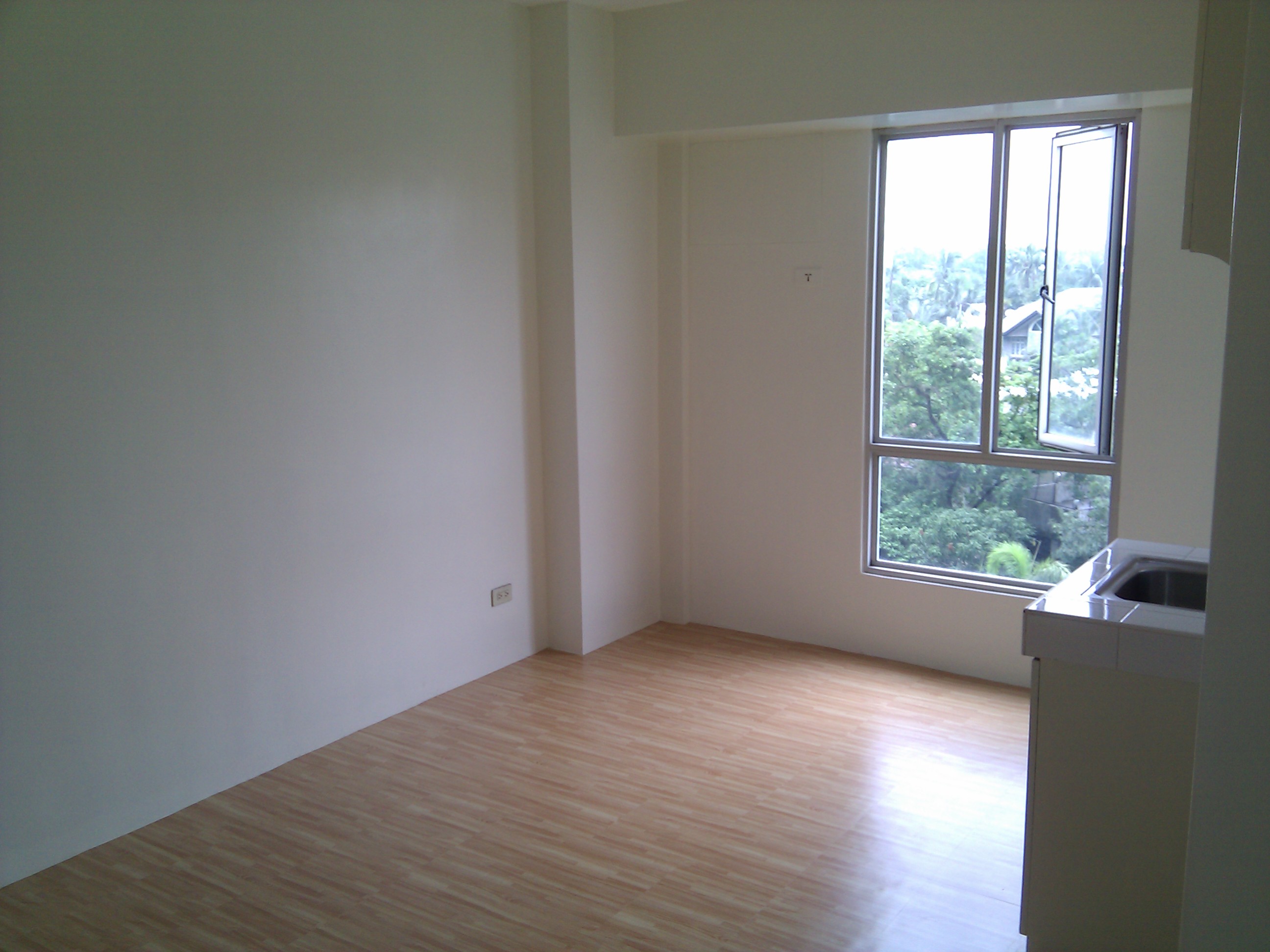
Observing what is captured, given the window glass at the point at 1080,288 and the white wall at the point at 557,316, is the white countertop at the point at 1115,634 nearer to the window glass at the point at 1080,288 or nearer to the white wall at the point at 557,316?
the window glass at the point at 1080,288

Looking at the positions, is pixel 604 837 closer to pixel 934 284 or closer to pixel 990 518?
pixel 990 518

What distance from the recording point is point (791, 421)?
5160 millimetres

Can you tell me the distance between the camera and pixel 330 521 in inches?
159

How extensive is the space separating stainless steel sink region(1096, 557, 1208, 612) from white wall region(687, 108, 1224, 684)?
156cm

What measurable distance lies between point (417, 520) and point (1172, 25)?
11.2 ft

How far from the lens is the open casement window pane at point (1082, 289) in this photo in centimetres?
424

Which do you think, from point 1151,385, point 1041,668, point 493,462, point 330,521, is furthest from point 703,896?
point 1151,385

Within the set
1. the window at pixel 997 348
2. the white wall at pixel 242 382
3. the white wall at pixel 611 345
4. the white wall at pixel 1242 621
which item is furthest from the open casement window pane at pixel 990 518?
the white wall at pixel 1242 621

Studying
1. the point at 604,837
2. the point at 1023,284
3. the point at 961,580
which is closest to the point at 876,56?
the point at 1023,284

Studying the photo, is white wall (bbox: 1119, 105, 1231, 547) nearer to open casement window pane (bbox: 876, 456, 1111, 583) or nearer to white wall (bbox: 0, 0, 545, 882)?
open casement window pane (bbox: 876, 456, 1111, 583)

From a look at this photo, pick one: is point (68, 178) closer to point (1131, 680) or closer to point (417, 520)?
point (417, 520)

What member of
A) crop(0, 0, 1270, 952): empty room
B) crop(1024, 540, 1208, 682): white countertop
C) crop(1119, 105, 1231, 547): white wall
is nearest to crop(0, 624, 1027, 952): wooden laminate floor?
crop(0, 0, 1270, 952): empty room

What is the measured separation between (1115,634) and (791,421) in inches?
109

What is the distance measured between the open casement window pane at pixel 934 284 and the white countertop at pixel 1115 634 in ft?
7.12
